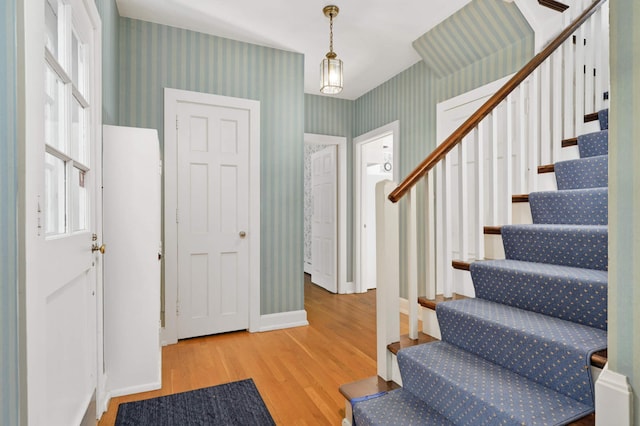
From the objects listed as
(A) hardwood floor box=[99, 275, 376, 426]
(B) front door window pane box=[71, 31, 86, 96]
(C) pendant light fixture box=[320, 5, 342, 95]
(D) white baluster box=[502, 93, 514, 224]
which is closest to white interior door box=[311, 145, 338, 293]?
(A) hardwood floor box=[99, 275, 376, 426]

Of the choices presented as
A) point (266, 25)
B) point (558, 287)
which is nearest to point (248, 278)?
point (266, 25)

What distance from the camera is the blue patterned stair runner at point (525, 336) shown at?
1237mm

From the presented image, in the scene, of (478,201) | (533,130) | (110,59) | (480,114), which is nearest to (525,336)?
(478,201)

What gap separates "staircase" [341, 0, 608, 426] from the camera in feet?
4.20

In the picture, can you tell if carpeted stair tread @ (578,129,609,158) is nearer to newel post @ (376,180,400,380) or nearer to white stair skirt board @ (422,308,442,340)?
newel post @ (376,180,400,380)

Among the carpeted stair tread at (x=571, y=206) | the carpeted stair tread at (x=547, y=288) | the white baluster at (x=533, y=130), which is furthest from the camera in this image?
the white baluster at (x=533, y=130)

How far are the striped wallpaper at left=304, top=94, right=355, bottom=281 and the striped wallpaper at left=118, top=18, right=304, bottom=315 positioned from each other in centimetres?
120

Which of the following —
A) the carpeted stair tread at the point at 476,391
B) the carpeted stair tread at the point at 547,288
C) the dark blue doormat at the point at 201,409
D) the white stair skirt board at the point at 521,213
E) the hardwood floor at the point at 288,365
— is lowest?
the hardwood floor at the point at 288,365

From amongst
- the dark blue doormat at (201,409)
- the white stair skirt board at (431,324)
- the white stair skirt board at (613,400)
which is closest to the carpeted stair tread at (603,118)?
the white stair skirt board at (431,324)

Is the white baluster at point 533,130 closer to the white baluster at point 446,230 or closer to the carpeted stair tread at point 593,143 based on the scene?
the carpeted stair tread at point 593,143

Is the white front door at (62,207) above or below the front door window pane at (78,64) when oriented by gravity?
below

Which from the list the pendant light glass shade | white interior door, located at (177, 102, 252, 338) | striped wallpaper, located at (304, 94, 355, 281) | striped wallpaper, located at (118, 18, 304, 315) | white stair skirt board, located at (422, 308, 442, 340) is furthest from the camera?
striped wallpaper, located at (304, 94, 355, 281)

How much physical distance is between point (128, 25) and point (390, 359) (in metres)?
3.27

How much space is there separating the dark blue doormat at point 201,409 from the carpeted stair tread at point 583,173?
7.41 ft
